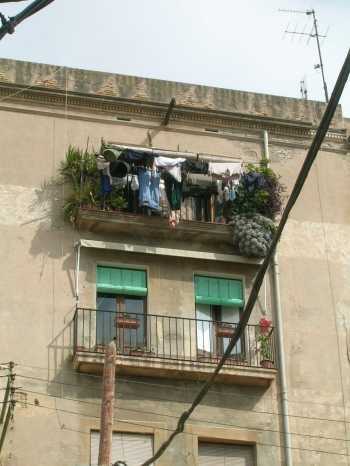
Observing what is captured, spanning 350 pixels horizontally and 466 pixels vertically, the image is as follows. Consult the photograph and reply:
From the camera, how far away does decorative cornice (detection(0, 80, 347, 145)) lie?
2467 cm

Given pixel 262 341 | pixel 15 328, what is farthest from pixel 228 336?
pixel 15 328

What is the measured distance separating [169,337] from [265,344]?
6.49 feet

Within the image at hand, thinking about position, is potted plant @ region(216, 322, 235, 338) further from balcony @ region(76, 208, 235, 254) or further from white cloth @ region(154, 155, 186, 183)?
white cloth @ region(154, 155, 186, 183)

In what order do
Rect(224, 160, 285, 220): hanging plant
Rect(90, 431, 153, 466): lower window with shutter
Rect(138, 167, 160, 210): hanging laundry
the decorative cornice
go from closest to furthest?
Rect(90, 431, 153, 466): lower window with shutter → Rect(138, 167, 160, 210): hanging laundry → Rect(224, 160, 285, 220): hanging plant → the decorative cornice

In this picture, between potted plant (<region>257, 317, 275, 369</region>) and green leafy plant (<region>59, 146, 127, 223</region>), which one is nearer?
potted plant (<region>257, 317, 275, 369</region>)

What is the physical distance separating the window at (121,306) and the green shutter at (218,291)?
120 cm

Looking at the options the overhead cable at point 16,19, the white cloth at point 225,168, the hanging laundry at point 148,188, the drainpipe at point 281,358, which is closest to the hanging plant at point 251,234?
Answer: the drainpipe at point 281,358

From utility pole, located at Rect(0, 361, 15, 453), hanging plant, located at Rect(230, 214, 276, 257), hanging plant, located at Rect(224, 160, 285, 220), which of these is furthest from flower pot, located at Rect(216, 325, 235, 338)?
utility pole, located at Rect(0, 361, 15, 453)

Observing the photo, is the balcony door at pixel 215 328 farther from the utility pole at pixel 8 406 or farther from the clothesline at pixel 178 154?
the utility pole at pixel 8 406

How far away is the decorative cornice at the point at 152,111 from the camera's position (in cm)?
2467

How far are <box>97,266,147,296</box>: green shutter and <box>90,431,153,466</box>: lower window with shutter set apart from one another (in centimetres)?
307

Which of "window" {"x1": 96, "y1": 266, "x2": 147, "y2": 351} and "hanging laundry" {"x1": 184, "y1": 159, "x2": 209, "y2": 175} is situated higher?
"hanging laundry" {"x1": 184, "y1": 159, "x2": 209, "y2": 175}

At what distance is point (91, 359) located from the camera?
21.6 metres

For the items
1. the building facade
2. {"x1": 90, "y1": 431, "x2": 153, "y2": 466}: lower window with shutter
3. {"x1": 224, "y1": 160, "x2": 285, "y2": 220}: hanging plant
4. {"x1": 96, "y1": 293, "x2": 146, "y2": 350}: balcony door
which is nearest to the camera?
{"x1": 90, "y1": 431, "x2": 153, "y2": 466}: lower window with shutter
